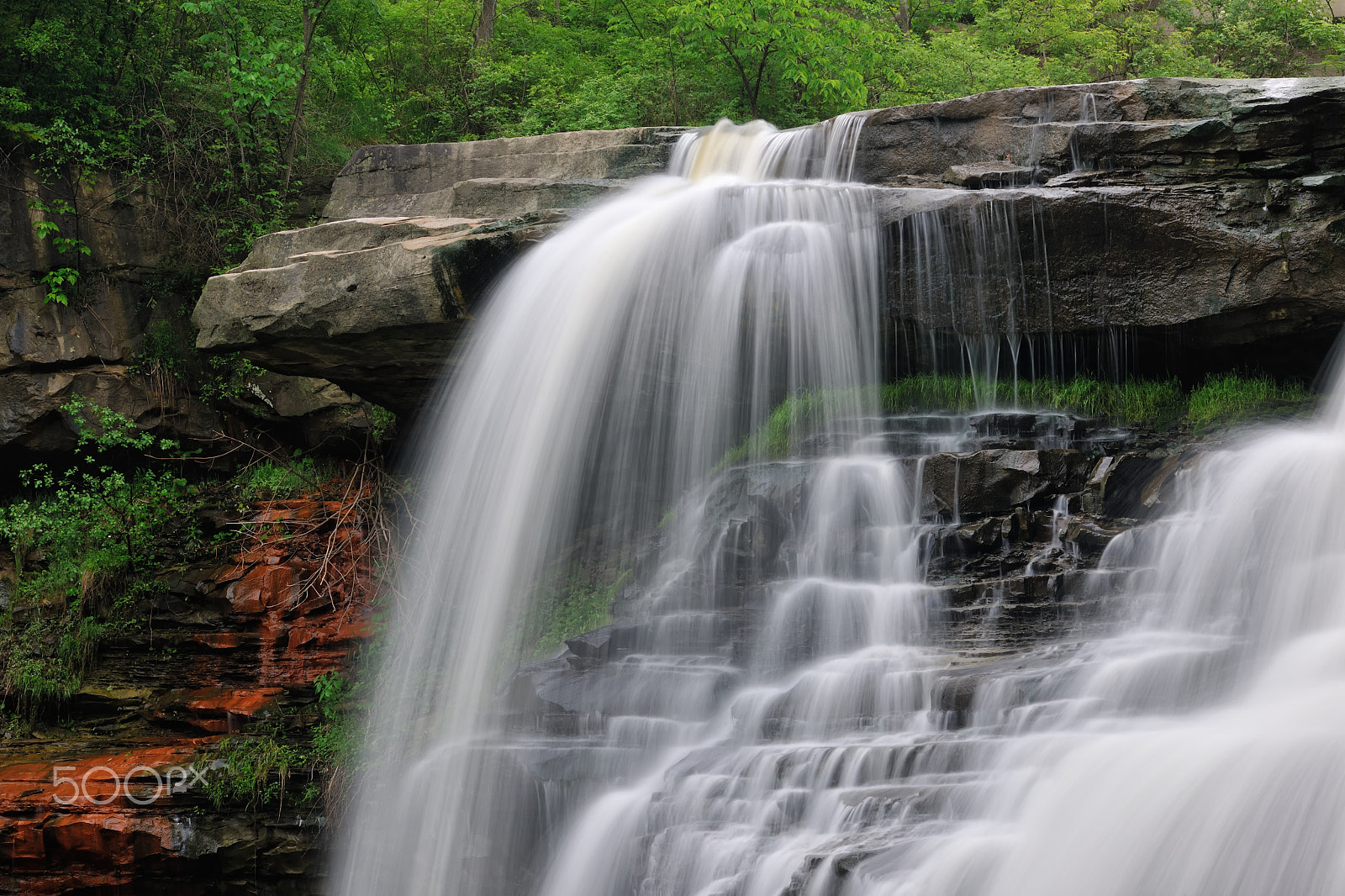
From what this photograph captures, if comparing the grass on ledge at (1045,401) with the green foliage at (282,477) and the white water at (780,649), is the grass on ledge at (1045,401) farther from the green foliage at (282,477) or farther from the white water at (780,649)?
the green foliage at (282,477)

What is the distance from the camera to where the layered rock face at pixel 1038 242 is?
6.88m

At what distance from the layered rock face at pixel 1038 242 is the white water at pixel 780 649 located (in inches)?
19.1

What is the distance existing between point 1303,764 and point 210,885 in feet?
21.3

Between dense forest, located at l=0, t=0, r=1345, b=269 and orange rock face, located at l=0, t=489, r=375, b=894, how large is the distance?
4.53 metres

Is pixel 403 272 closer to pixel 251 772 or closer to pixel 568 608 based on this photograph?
pixel 568 608

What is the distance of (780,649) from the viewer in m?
6.15

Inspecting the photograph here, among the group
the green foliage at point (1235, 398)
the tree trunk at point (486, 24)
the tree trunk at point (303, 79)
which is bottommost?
the green foliage at point (1235, 398)

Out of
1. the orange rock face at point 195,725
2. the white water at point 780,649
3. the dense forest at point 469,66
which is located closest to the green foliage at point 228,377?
the dense forest at point 469,66

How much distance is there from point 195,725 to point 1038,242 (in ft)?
24.6

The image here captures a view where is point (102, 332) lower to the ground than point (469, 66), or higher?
lower

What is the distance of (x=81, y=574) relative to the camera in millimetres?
9039

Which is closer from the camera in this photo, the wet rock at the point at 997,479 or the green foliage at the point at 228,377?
the wet rock at the point at 997,479

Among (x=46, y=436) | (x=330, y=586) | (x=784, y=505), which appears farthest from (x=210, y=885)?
(x=46, y=436)

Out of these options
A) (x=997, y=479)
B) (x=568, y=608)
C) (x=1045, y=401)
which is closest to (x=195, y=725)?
(x=568, y=608)
